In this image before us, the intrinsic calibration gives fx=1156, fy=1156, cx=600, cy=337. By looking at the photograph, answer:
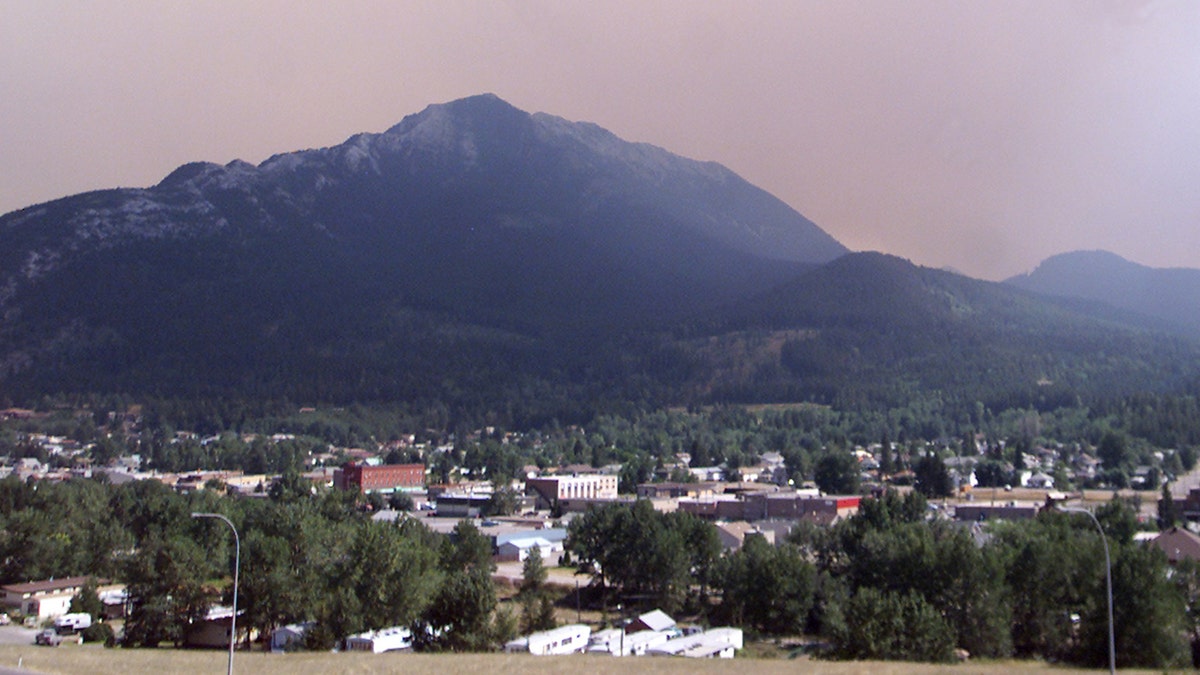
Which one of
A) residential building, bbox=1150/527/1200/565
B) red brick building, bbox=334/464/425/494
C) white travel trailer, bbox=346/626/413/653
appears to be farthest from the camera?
red brick building, bbox=334/464/425/494

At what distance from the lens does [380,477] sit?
10562cm

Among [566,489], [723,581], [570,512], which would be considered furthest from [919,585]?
[566,489]

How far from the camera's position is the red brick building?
→ 10306cm

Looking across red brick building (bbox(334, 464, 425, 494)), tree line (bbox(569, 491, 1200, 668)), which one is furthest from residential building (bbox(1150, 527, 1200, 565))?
red brick building (bbox(334, 464, 425, 494))

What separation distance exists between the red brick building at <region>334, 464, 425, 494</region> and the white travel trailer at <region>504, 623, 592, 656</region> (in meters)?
62.8

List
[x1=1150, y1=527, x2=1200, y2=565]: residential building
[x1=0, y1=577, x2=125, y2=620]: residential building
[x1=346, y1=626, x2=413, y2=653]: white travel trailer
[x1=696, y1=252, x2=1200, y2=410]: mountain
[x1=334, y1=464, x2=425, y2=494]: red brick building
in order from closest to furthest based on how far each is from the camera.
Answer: [x1=346, y1=626, x2=413, y2=653]: white travel trailer, [x1=1150, y1=527, x2=1200, y2=565]: residential building, [x1=0, y1=577, x2=125, y2=620]: residential building, [x1=334, y1=464, x2=425, y2=494]: red brick building, [x1=696, y1=252, x2=1200, y2=410]: mountain

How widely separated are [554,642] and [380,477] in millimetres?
70766

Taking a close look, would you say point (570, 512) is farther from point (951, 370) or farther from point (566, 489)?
point (951, 370)

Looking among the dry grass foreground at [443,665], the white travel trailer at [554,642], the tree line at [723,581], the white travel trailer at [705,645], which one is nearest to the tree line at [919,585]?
the tree line at [723,581]

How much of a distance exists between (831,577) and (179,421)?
140768 mm

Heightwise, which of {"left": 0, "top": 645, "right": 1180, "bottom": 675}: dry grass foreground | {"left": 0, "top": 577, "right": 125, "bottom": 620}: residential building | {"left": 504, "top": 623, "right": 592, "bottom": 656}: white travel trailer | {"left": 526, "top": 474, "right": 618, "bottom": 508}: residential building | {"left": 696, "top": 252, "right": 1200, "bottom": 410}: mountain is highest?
{"left": 696, "top": 252, "right": 1200, "bottom": 410}: mountain

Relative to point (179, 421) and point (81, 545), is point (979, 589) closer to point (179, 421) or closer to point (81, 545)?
point (81, 545)

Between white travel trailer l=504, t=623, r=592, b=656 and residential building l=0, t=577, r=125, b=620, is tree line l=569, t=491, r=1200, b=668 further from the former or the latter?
residential building l=0, t=577, r=125, b=620

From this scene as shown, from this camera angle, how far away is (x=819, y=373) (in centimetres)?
18438
